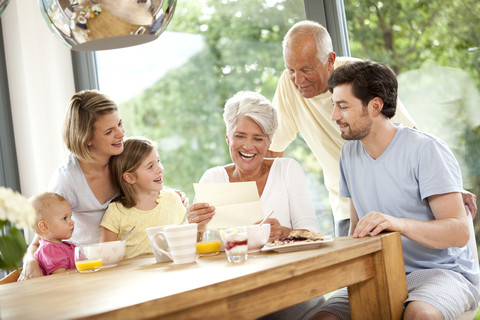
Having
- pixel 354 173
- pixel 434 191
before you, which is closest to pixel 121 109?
pixel 354 173

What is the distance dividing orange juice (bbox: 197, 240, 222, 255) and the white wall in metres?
2.36

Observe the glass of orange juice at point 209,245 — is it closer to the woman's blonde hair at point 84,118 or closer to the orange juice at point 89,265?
the orange juice at point 89,265

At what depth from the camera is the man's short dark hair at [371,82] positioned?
203cm

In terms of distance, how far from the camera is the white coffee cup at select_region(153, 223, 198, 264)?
62.7 inches

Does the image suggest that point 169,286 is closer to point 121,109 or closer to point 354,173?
point 354,173

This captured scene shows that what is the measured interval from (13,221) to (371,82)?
134cm

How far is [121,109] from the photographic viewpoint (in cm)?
401

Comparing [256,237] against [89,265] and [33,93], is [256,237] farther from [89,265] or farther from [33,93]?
[33,93]

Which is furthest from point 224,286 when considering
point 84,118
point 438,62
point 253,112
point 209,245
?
point 438,62

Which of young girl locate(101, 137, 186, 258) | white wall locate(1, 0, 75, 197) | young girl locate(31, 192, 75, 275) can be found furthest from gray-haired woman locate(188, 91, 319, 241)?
white wall locate(1, 0, 75, 197)

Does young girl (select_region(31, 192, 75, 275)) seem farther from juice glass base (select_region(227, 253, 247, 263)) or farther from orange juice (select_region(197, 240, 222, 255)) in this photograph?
juice glass base (select_region(227, 253, 247, 263))

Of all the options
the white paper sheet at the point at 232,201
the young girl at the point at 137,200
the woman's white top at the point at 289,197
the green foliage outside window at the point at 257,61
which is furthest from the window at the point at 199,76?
the white paper sheet at the point at 232,201

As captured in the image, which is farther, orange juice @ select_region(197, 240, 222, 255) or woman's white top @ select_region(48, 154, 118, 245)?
woman's white top @ select_region(48, 154, 118, 245)

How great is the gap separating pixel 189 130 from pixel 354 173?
1.77m
